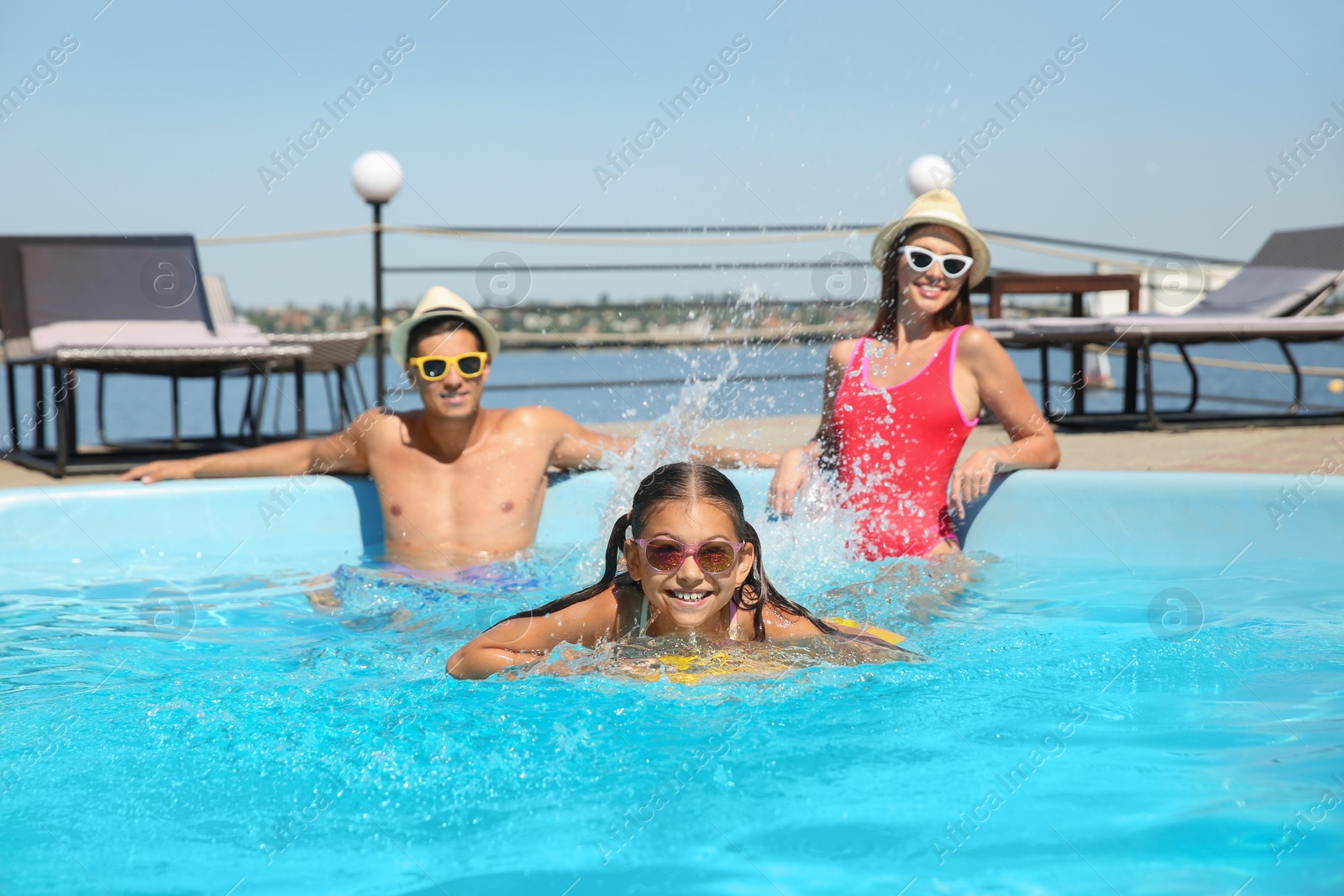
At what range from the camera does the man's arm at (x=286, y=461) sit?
4.23m

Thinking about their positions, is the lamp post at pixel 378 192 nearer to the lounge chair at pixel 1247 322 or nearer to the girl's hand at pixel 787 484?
the lounge chair at pixel 1247 322

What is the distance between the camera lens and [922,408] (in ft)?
12.3

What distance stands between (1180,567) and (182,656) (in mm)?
3218

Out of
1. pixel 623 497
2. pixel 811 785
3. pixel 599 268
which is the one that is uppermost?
pixel 599 268

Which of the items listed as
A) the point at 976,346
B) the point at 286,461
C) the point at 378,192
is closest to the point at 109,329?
the point at 378,192

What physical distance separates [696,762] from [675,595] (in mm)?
417

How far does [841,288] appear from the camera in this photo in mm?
4523

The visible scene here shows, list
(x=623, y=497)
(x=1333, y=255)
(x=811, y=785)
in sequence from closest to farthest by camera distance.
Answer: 1. (x=811, y=785)
2. (x=623, y=497)
3. (x=1333, y=255)

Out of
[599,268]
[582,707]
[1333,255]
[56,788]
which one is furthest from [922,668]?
[1333,255]

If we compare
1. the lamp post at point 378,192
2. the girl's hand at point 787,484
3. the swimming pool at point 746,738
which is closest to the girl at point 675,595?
the swimming pool at point 746,738

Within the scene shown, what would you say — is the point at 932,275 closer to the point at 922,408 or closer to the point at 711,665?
the point at 922,408

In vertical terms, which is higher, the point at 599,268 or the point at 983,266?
the point at 599,268

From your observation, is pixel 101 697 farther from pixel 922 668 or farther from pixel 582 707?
pixel 922 668

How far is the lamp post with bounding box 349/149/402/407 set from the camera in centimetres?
765
